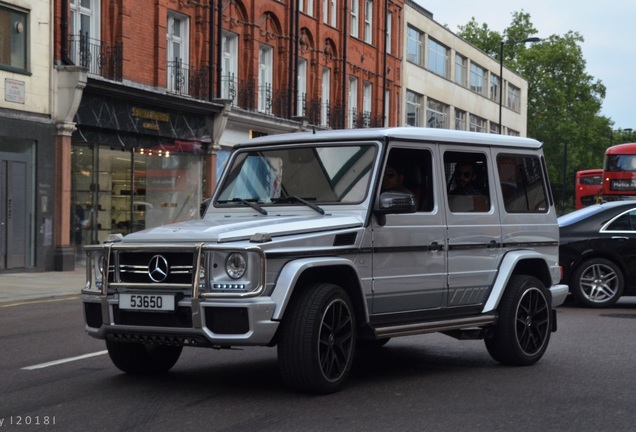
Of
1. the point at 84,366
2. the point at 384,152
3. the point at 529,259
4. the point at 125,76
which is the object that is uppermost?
the point at 125,76

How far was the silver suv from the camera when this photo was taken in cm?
740

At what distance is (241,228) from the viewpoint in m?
7.68

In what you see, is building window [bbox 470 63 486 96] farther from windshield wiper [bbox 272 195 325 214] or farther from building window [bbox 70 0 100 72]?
windshield wiper [bbox 272 195 325 214]

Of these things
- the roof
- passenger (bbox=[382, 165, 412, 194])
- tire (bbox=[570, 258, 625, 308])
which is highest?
the roof

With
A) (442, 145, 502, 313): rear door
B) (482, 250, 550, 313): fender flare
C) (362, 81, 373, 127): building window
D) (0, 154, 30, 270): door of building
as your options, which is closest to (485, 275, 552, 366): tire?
(482, 250, 550, 313): fender flare

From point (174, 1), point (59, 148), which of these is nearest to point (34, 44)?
point (59, 148)

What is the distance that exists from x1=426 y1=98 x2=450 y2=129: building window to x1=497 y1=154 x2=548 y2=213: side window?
46511 mm

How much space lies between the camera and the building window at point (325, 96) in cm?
4284

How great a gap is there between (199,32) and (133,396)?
26.5m

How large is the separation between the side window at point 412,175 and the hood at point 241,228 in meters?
0.60

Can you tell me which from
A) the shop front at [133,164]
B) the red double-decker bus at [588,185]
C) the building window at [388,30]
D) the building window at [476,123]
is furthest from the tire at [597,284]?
the building window at [476,123]

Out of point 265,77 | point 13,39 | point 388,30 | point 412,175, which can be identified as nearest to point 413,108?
point 388,30

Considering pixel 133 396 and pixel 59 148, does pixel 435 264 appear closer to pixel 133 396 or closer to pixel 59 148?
pixel 133 396

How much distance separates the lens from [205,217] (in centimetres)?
915
